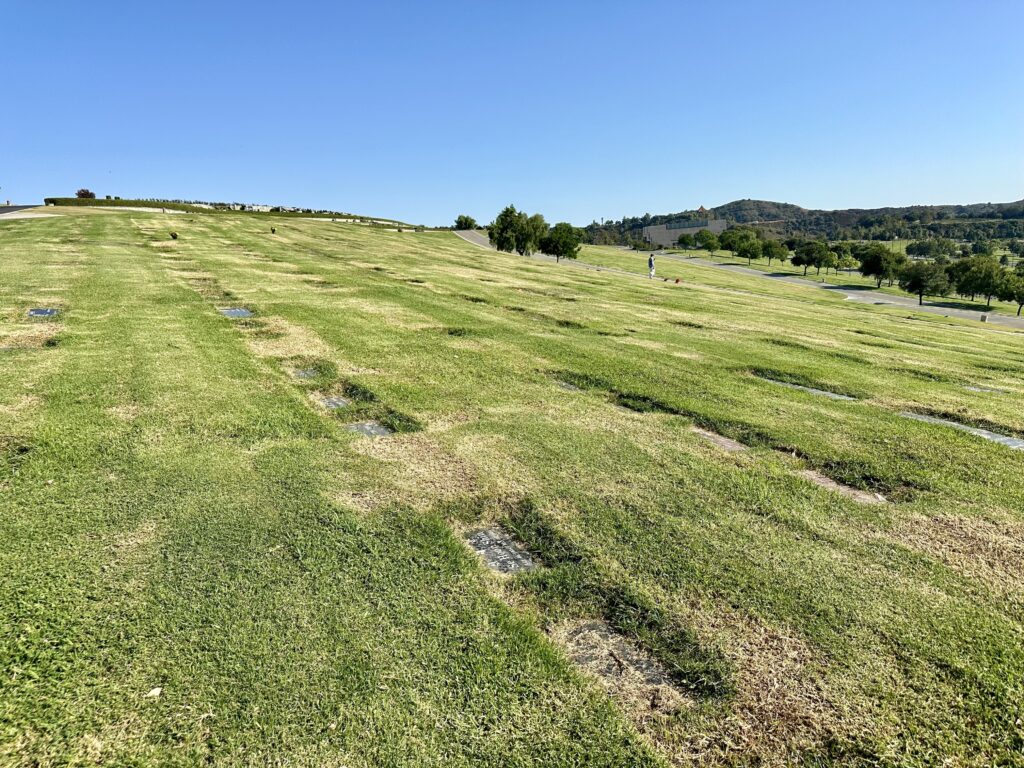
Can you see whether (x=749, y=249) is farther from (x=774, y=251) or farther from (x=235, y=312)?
(x=235, y=312)

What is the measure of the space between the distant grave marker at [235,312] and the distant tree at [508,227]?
1774 inches

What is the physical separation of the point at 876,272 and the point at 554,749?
9079 cm

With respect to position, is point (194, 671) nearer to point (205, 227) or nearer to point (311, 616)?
point (311, 616)

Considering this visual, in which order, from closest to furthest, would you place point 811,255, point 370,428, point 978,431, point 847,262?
point 370,428
point 978,431
point 811,255
point 847,262

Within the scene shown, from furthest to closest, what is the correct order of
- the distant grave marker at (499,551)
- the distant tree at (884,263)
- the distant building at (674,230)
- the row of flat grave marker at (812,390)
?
the distant building at (674,230)
the distant tree at (884,263)
the row of flat grave marker at (812,390)
the distant grave marker at (499,551)

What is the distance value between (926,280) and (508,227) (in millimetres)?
49992

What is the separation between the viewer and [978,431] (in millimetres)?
6953

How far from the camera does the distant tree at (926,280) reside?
60344 mm

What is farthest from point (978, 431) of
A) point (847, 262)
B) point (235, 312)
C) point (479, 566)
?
point (847, 262)

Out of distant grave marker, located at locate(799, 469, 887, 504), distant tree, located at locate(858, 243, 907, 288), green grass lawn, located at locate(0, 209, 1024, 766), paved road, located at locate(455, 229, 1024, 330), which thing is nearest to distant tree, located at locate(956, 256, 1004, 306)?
paved road, located at locate(455, 229, 1024, 330)

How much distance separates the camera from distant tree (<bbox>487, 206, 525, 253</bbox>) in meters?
54.8

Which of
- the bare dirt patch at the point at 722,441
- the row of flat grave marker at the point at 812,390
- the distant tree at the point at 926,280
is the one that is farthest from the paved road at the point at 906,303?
the bare dirt patch at the point at 722,441

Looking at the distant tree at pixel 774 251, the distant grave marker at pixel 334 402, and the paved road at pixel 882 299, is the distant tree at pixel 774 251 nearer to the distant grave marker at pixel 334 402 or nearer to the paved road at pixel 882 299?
the paved road at pixel 882 299

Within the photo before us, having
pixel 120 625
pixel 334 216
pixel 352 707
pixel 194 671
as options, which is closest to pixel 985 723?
pixel 352 707
